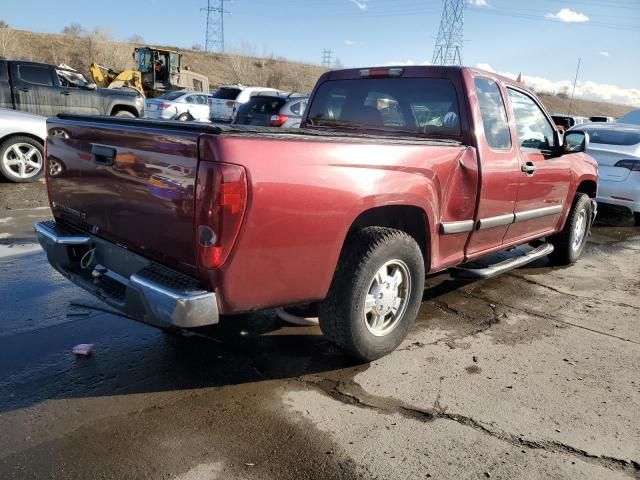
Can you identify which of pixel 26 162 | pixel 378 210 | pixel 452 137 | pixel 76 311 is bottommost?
pixel 76 311

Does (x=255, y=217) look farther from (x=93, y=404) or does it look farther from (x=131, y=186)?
(x=93, y=404)

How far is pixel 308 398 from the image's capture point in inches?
118

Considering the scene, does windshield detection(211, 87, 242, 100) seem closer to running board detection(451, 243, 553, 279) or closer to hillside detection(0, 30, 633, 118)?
running board detection(451, 243, 553, 279)

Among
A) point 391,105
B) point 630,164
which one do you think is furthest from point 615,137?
point 391,105

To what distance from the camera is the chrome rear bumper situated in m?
2.44

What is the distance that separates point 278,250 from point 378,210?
88 cm

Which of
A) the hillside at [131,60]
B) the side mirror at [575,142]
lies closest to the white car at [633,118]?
the side mirror at [575,142]

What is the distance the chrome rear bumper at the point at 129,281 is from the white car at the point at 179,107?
53.4 ft

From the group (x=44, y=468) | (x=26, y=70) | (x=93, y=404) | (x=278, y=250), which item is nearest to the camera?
(x=44, y=468)

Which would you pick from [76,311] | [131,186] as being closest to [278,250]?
[131,186]

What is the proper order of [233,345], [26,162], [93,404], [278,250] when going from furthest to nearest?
1. [26,162]
2. [233,345]
3. [93,404]
4. [278,250]

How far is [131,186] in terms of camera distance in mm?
2760

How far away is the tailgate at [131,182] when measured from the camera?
8.14 feet

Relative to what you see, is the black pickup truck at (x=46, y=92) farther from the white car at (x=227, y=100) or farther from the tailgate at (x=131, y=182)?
the tailgate at (x=131, y=182)
